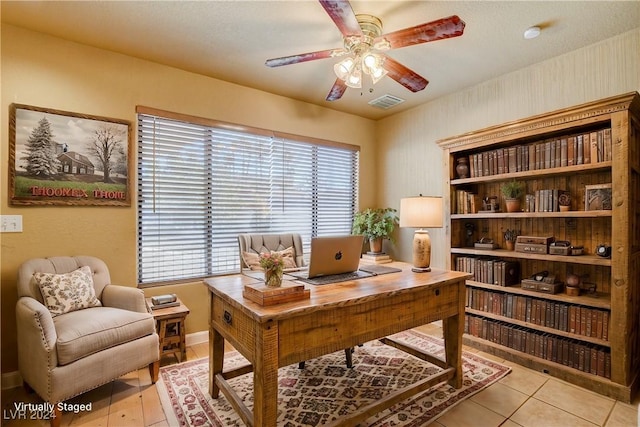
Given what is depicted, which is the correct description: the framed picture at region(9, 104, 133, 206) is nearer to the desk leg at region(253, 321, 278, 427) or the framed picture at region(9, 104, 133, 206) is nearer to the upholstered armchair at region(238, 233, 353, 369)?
the upholstered armchair at region(238, 233, 353, 369)

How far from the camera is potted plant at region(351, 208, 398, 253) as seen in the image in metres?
4.00

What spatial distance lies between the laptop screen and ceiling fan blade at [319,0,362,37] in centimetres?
126

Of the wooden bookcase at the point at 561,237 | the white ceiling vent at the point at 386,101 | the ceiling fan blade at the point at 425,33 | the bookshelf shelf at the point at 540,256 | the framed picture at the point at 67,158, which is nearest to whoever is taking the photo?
the ceiling fan blade at the point at 425,33

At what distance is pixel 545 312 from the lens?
103 inches

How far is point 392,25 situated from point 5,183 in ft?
10.3

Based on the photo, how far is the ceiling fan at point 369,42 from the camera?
5.51ft

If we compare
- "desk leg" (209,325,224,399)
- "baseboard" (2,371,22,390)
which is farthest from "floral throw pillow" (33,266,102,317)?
"desk leg" (209,325,224,399)

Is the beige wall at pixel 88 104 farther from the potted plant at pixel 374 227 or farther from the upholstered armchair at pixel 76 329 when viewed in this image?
the potted plant at pixel 374 227

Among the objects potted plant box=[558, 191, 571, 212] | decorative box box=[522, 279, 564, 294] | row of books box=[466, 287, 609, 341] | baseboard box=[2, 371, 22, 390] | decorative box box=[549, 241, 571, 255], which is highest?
potted plant box=[558, 191, 571, 212]

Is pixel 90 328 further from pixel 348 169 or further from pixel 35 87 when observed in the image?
pixel 348 169

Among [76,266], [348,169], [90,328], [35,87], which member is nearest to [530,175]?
[348,169]

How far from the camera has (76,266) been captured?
8.31 feet

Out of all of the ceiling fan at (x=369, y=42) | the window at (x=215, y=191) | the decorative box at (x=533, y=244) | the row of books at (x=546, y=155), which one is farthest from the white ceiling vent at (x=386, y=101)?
the decorative box at (x=533, y=244)

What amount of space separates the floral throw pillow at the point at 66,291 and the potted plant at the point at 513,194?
11.9 feet
